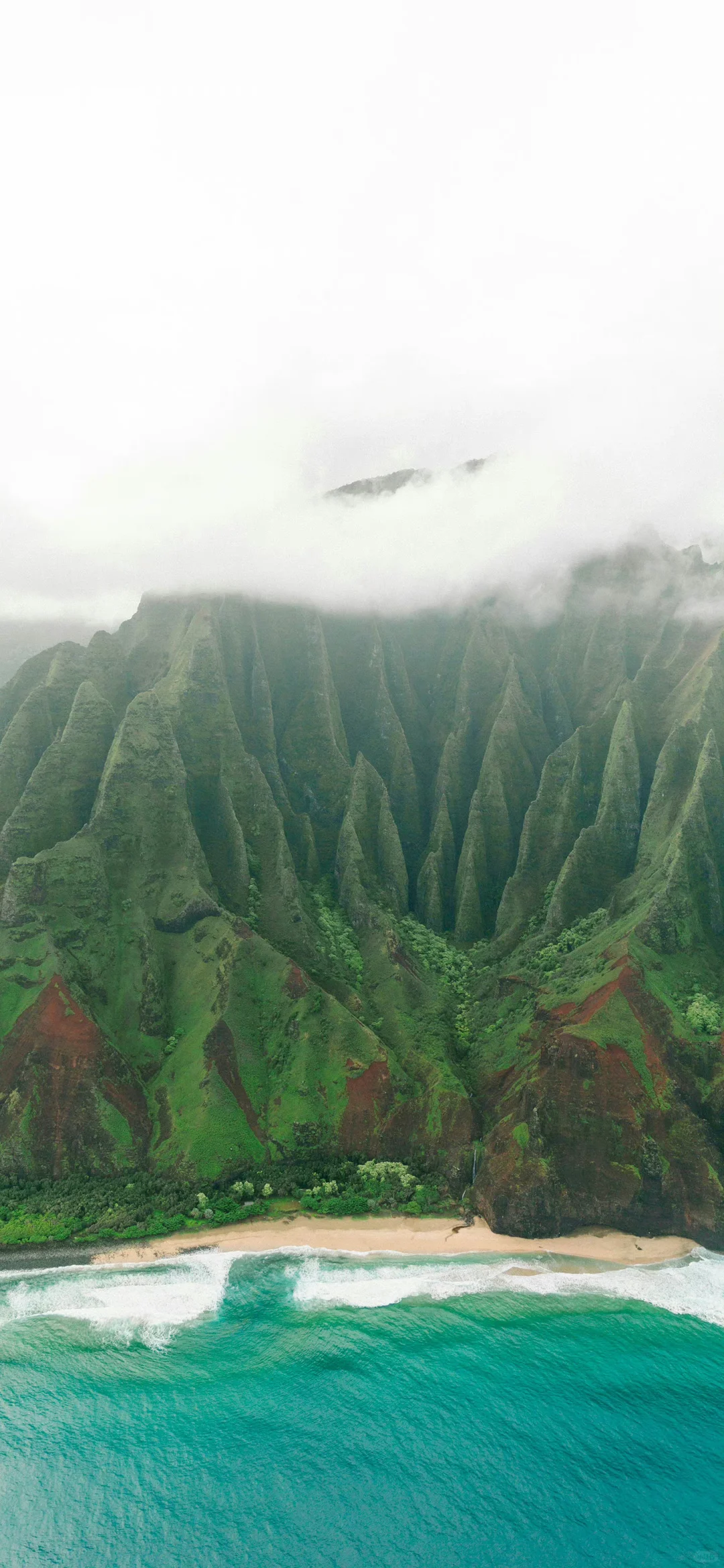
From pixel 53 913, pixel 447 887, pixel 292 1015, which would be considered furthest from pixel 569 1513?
pixel 447 887

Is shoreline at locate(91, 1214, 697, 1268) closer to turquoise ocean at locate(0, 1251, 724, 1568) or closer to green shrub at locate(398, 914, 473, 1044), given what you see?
turquoise ocean at locate(0, 1251, 724, 1568)

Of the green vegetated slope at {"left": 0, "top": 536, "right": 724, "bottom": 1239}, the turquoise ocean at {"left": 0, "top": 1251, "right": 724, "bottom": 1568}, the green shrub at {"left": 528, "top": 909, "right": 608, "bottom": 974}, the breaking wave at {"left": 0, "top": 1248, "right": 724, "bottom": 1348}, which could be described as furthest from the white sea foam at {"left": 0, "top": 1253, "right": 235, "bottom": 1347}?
the green shrub at {"left": 528, "top": 909, "right": 608, "bottom": 974}

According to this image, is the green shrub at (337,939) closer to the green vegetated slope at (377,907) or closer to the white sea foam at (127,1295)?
the green vegetated slope at (377,907)

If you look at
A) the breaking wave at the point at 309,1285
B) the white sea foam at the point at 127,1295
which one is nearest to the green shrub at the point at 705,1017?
the breaking wave at the point at 309,1285

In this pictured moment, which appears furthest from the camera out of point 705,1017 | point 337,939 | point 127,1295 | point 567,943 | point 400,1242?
point 337,939

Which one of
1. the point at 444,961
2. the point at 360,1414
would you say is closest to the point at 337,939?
the point at 444,961

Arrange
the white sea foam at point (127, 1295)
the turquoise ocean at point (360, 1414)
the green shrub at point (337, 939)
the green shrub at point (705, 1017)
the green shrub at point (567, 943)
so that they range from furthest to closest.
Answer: the green shrub at point (337, 939) < the green shrub at point (567, 943) < the green shrub at point (705, 1017) < the white sea foam at point (127, 1295) < the turquoise ocean at point (360, 1414)

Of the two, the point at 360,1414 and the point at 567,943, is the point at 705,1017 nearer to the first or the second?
the point at 567,943
